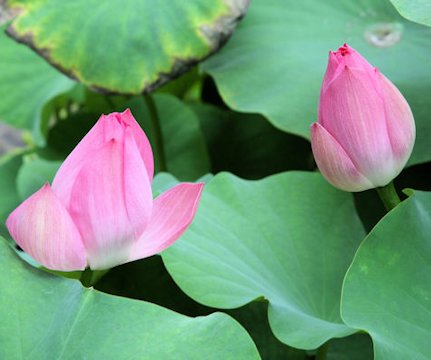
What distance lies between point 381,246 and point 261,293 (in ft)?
0.33

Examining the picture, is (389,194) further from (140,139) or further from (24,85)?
(24,85)

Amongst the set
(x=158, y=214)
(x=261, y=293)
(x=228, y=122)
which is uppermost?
(x=158, y=214)

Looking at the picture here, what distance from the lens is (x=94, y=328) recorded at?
47 centimetres

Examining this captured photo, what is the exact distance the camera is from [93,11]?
891 mm

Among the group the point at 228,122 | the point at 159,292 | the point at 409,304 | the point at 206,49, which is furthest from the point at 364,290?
the point at 228,122

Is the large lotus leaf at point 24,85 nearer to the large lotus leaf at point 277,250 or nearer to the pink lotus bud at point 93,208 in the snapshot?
the large lotus leaf at point 277,250

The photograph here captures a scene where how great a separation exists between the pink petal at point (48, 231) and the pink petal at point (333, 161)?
172 millimetres

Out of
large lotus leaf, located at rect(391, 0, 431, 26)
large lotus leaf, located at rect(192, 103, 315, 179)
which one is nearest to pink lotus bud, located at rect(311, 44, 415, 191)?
large lotus leaf, located at rect(391, 0, 431, 26)

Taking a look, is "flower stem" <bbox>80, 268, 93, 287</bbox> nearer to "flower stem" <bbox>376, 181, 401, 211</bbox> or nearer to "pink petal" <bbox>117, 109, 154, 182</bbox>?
"pink petal" <bbox>117, 109, 154, 182</bbox>

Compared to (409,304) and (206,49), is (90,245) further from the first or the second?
(206,49)

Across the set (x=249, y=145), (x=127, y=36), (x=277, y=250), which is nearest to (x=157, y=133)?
(x=249, y=145)

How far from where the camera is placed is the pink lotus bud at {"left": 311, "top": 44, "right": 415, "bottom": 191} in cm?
52

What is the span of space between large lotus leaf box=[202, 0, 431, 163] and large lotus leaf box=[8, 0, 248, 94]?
75 mm

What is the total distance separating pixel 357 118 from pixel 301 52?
0.40m
